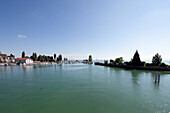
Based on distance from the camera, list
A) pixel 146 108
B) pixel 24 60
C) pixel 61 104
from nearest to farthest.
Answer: pixel 146 108 < pixel 61 104 < pixel 24 60

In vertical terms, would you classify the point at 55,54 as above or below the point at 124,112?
above

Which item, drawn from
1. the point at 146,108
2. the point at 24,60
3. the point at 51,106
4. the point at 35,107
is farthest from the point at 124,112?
the point at 24,60

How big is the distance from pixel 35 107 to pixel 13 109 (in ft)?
7.68

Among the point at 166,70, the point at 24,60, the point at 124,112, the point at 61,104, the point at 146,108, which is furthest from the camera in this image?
the point at 24,60

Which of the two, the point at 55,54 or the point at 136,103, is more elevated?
the point at 55,54

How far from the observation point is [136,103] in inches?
464

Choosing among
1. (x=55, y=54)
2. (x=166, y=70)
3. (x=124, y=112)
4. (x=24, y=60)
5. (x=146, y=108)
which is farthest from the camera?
(x=55, y=54)

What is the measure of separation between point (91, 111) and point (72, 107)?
2.43 metres

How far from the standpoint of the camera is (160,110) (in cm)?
1009

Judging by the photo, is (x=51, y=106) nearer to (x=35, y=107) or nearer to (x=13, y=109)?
(x=35, y=107)

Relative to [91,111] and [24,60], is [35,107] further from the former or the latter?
[24,60]

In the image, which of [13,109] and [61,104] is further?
[61,104]

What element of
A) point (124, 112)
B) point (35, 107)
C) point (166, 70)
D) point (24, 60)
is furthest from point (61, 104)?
point (24, 60)

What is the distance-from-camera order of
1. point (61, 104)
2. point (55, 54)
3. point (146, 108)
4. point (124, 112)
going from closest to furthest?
1. point (124, 112)
2. point (146, 108)
3. point (61, 104)
4. point (55, 54)
